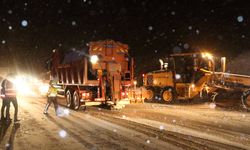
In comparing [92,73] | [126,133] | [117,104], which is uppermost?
[92,73]

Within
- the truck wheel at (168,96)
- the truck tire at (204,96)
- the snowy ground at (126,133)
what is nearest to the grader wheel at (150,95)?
the truck wheel at (168,96)

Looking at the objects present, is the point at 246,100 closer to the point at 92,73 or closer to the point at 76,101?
the point at 92,73

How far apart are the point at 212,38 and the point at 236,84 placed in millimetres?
24185

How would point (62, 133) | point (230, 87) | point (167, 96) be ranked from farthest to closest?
point (167, 96) → point (230, 87) → point (62, 133)

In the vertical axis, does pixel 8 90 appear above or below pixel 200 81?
below

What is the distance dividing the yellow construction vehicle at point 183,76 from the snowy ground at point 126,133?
20.7 ft

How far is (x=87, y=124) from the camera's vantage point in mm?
12328

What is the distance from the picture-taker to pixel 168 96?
2219 centimetres

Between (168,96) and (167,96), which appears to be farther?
(167,96)

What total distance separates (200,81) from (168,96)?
2.44 metres

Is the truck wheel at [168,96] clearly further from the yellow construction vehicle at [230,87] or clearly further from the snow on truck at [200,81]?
the yellow construction vehicle at [230,87]

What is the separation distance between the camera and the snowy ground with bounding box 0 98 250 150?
8.82 m

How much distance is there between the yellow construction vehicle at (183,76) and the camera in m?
20.8

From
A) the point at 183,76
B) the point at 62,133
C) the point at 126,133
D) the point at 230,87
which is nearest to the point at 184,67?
the point at 183,76
